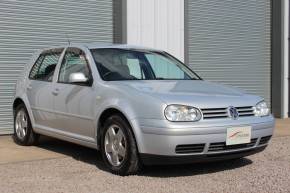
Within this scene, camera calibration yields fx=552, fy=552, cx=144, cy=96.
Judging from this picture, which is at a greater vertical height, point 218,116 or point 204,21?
point 204,21

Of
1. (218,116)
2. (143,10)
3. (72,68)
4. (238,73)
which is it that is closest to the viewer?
(218,116)

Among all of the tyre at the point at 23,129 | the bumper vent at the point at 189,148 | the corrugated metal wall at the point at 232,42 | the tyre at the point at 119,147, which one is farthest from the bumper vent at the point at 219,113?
the corrugated metal wall at the point at 232,42

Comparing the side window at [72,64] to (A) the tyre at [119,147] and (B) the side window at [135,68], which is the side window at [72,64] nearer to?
(B) the side window at [135,68]

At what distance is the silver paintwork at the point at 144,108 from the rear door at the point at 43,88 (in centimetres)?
1

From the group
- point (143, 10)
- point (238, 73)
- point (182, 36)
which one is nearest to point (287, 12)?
point (238, 73)

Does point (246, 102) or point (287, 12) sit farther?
point (287, 12)

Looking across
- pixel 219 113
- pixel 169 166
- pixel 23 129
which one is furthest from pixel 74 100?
pixel 219 113

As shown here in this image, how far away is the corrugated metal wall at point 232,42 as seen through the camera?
1328 cm

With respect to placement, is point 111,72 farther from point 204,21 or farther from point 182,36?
point 204,21

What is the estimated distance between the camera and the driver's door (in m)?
6.81

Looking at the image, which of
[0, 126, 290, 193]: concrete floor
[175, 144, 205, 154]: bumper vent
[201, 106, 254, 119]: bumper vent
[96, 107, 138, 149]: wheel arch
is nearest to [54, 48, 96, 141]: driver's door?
[96, 107, 138, 149]: wheel arch

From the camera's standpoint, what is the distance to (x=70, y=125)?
23.6 ft

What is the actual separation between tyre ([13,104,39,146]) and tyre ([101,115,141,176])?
90.5 inches

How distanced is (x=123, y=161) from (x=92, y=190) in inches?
26.2
